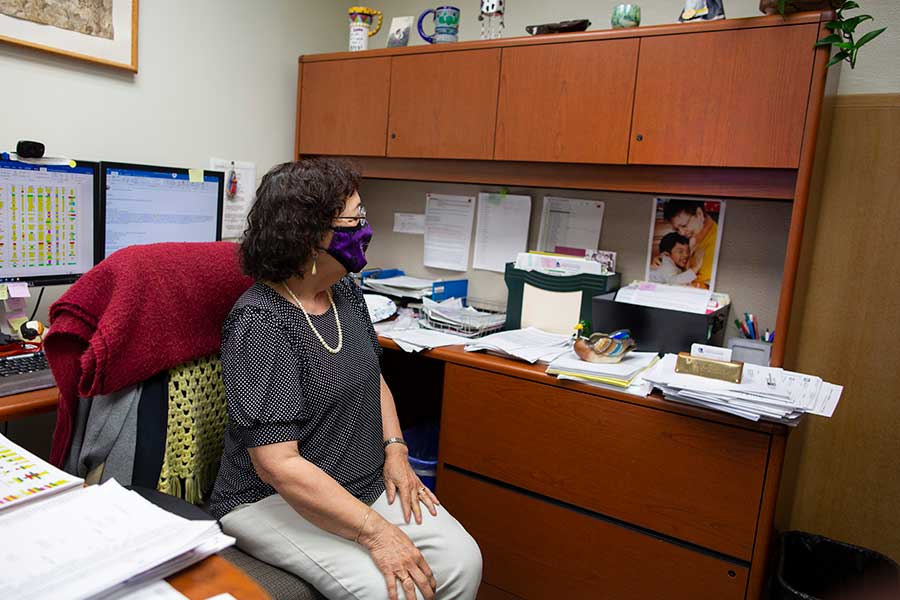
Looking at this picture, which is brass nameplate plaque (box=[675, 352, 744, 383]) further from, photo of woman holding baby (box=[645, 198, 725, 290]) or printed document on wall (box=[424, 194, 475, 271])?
printed document on wall (box=[424, 194, 475, 271])

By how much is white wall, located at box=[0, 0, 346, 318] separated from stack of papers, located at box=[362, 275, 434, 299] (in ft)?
2.08

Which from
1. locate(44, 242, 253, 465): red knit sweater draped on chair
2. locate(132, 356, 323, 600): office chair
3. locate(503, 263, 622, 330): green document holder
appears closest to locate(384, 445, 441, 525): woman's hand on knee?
locate(132, 356, 323, 600): office chair

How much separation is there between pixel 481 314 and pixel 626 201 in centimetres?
61

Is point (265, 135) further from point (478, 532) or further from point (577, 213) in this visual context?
point (478, 532)

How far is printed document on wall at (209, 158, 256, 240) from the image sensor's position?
91.8 inches

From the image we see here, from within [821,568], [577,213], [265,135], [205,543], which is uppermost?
[265,135]

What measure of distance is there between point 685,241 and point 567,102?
59cm

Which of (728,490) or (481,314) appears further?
(481,314)

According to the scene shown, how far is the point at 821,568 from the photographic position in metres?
1.86

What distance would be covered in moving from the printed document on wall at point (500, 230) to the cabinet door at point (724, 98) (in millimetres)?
610

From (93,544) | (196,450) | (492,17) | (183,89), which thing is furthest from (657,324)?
(183,89)

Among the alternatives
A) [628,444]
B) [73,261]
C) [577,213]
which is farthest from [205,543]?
[577,213]

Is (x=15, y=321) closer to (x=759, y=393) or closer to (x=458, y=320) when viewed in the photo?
(x=458, y=320)

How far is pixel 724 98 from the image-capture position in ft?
5.40
